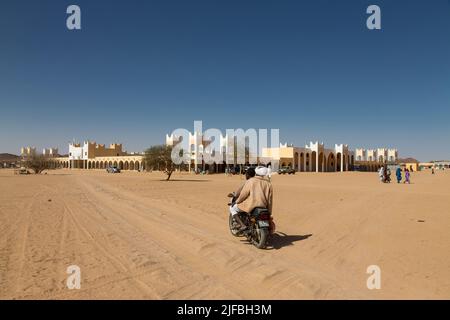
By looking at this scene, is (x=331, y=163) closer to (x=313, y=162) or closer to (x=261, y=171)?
(x=313, y=162)

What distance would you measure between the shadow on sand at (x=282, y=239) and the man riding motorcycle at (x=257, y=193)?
0.82 m

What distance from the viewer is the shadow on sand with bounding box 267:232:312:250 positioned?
24.2 feet

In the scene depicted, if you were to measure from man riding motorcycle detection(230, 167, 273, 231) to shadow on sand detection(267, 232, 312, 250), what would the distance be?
82 centimetres

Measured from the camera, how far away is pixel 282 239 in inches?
315

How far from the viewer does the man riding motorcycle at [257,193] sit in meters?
7.13

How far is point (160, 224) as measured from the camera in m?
9.66

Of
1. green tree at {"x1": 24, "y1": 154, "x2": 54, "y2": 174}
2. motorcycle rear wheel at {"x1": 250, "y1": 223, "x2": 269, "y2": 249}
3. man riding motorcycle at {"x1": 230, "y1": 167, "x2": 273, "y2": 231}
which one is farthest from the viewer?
green tree at {"x1": 24, "y1": 154, "x2": 54, "y2": 174}

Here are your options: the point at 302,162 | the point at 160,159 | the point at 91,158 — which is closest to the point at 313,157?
the point at 302,162

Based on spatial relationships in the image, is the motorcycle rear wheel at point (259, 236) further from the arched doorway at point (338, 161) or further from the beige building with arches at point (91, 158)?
the beige building with arches at point (91, 158)

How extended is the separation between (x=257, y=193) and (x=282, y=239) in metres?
1.59

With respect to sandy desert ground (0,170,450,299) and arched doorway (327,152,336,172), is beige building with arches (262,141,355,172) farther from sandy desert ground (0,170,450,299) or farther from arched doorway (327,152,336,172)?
sandy desert ground (0,170,450,299)

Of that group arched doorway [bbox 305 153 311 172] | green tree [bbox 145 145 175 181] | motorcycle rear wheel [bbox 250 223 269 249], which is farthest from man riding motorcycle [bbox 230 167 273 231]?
arched doorway [bbox 305 153 311 172]
